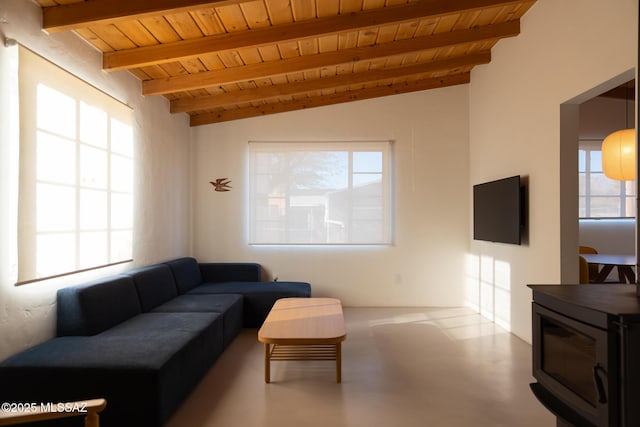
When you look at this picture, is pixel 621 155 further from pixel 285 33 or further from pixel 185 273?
pixel 185 273

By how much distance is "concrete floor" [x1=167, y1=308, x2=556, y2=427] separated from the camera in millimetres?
2350


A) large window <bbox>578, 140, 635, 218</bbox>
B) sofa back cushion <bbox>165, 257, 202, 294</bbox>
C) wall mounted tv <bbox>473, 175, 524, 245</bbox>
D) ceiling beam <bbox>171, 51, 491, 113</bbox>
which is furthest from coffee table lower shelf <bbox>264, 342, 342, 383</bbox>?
large window <bbox>578, 140, 635, 218</bbox>

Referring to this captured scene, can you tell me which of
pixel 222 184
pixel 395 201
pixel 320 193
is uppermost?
pixel 222 184

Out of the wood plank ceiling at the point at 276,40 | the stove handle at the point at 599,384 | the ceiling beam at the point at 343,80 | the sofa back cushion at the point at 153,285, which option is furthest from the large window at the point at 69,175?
the stove handle at the point at 599,384

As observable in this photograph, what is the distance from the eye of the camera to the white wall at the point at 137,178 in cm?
228

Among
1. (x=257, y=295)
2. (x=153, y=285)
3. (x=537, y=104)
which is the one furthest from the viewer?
(x=257, y=295)

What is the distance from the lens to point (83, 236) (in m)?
2.98

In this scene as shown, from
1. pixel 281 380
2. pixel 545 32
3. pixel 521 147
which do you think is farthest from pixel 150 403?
pixel 545 32

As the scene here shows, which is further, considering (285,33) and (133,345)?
(285,33)

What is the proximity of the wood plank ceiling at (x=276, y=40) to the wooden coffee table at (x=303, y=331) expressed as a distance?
2243mm

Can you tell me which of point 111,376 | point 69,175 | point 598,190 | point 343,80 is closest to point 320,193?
point 343,80

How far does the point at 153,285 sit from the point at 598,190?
6.45 m

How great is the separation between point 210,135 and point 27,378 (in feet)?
12.4

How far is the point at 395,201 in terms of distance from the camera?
5281 millimetres
